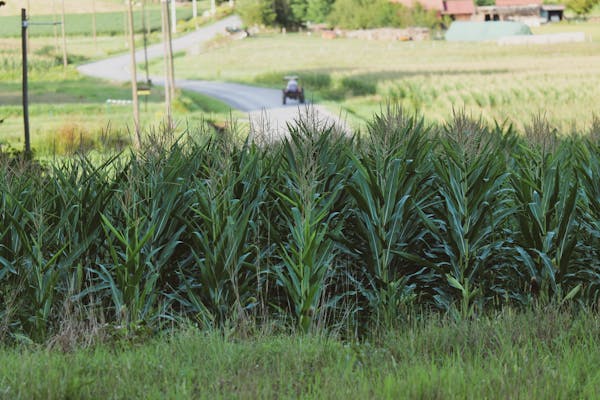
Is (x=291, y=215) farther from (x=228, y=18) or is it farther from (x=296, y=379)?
(x=228, y=18)

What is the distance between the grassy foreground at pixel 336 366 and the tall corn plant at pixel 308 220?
0.79 meters

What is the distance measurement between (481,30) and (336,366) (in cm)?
13249

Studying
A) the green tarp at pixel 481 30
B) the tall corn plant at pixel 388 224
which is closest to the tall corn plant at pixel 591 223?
the tall corn plant at pixel 388 224

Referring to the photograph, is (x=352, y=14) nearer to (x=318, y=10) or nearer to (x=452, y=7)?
(x=318, y=10)

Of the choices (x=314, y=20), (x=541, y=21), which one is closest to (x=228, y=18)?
(x=314, y=20)

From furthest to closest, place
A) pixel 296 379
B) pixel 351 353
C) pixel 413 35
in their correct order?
pixel 413 35, pixel 351 353, pixel 296 379

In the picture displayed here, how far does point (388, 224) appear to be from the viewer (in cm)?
908

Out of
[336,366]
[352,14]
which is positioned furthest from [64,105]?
[352,14]

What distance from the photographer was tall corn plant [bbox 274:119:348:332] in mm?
8430

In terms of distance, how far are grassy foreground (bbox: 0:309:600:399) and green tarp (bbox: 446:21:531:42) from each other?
125042 millimetres

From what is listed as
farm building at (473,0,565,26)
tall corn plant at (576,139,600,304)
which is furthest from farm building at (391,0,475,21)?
tall corn plant at (576,139,600,304)

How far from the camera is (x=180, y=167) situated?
940 cm

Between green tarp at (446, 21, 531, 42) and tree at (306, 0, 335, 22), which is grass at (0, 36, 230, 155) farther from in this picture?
tree at (306, 0, 335, 22)

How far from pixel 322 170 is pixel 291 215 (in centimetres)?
51
